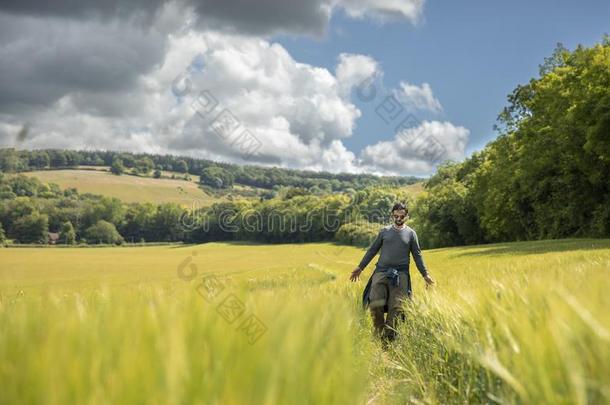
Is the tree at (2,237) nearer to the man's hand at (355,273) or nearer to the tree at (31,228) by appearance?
the tree at (31,228)

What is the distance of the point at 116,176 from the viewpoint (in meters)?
189

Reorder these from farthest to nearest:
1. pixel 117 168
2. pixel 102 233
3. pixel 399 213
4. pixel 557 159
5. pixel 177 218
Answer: pixel 117 168 → pixel 177 218 → pixel 102 233 → pixel 557 159 → pixel 399 213

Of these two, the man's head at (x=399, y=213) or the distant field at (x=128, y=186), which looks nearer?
the man's head at (x=399, y=213)

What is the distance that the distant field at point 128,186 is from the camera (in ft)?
527

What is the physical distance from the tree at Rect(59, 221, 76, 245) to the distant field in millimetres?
32307

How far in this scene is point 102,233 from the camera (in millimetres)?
131000

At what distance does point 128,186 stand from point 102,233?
4683cm

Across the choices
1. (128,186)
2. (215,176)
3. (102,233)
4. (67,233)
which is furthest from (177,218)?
(128,186)

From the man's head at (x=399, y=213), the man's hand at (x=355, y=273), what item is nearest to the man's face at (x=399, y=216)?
the man's head at (x=399, y=213)

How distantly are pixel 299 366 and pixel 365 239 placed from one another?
99212 mm

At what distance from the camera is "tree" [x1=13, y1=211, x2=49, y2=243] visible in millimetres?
109438

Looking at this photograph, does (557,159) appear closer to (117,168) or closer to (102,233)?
(102,233)

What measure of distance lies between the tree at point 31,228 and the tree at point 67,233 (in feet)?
18.1

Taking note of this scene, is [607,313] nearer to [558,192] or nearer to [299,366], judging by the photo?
[299,366]
